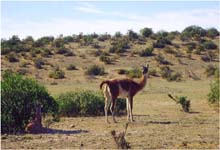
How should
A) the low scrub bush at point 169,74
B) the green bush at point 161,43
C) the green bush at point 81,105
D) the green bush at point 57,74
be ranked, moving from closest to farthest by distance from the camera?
1. the green bush at point 81,105
2. the green bush at point 57,74
3. the low scrub bush at point 169,74
4. the green bush at point 161,43

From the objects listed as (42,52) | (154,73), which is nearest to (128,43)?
(42,52)

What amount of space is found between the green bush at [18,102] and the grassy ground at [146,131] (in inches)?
36.5

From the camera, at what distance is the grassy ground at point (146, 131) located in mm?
13484

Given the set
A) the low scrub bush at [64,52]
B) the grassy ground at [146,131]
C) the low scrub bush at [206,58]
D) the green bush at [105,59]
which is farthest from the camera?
the low scrub bush at [64,52]

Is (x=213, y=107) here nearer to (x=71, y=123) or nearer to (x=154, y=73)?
(x=71, y=123)

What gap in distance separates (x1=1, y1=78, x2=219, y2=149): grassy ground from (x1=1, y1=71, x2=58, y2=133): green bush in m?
0.93

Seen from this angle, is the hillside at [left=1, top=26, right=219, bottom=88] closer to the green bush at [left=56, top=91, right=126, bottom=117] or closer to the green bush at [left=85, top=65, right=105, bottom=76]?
the green bush at [left=85, top=65, right=105, bottom=76]

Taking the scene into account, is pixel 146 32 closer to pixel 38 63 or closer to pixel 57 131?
pixel 38 63

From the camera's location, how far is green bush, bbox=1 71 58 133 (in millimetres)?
16031

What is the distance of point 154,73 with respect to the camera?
42.6m

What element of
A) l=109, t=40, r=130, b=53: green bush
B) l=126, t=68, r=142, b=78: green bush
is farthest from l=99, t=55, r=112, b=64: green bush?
l=126, t=68, r=142, b=78: green bush

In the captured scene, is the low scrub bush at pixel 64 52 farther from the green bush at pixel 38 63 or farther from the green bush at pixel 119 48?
the green bush at pixel 119 48

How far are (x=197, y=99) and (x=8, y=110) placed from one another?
13900mm

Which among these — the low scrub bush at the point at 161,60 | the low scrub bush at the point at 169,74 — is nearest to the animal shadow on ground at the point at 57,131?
the low scrub bush at the point at 169,74
